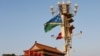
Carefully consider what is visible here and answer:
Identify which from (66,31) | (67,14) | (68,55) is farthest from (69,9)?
(68,55)

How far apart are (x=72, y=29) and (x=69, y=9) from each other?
143 inches

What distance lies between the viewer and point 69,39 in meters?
37.3

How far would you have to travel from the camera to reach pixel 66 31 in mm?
37844

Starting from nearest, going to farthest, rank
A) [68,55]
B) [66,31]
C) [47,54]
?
1. [68,55]
2. [66,31]
3. [47,54]

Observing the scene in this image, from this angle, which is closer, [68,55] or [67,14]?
[68,55]

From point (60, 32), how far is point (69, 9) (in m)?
4.01

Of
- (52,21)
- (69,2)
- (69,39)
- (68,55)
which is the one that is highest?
(69,2)

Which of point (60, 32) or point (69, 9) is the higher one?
point (69, 9)

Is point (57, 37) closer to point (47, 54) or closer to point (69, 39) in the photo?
point (69, 39)

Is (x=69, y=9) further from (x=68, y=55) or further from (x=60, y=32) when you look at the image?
(x=68, y=55)

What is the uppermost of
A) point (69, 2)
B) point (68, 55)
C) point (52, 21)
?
point (69, 2)

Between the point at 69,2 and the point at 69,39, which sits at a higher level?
the point at 69,2

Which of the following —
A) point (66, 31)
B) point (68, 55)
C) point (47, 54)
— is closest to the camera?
point (68, 55)

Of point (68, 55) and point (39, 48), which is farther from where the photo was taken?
point (39, 48)
